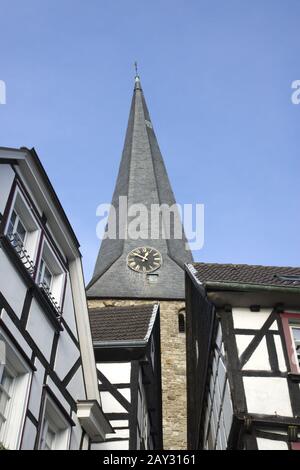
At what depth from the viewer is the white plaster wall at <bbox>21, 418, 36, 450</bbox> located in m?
7.12

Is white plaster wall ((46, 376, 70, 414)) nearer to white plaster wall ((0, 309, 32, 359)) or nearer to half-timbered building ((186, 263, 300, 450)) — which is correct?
white plaster wall ((0, 309, 32, 359))

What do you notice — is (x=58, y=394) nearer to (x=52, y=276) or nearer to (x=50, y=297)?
(x=50, y=297)

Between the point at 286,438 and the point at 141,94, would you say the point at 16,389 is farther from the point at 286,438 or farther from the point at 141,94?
the point at 141,94

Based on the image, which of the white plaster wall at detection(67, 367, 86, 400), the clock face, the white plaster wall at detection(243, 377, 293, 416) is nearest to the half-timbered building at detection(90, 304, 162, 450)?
the white plaster wall at detection(67, 367, 86, 400)

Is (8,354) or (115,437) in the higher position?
(115,437)

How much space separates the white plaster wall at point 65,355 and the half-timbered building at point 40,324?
0.01m

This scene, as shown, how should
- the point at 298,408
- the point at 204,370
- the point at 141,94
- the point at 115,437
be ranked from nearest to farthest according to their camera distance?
the point at 298,408
the point at 115,437
the point at 204,370
the point at 141,94

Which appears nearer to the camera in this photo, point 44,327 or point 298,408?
point 44,327

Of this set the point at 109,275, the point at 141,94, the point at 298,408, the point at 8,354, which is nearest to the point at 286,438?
the point at 298,408

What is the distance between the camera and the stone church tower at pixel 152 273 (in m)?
28.4

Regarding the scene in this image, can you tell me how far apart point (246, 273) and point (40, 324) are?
19.1ft

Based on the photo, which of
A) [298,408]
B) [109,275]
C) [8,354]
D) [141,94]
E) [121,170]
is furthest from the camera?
[141,94]

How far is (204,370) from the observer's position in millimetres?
12367
